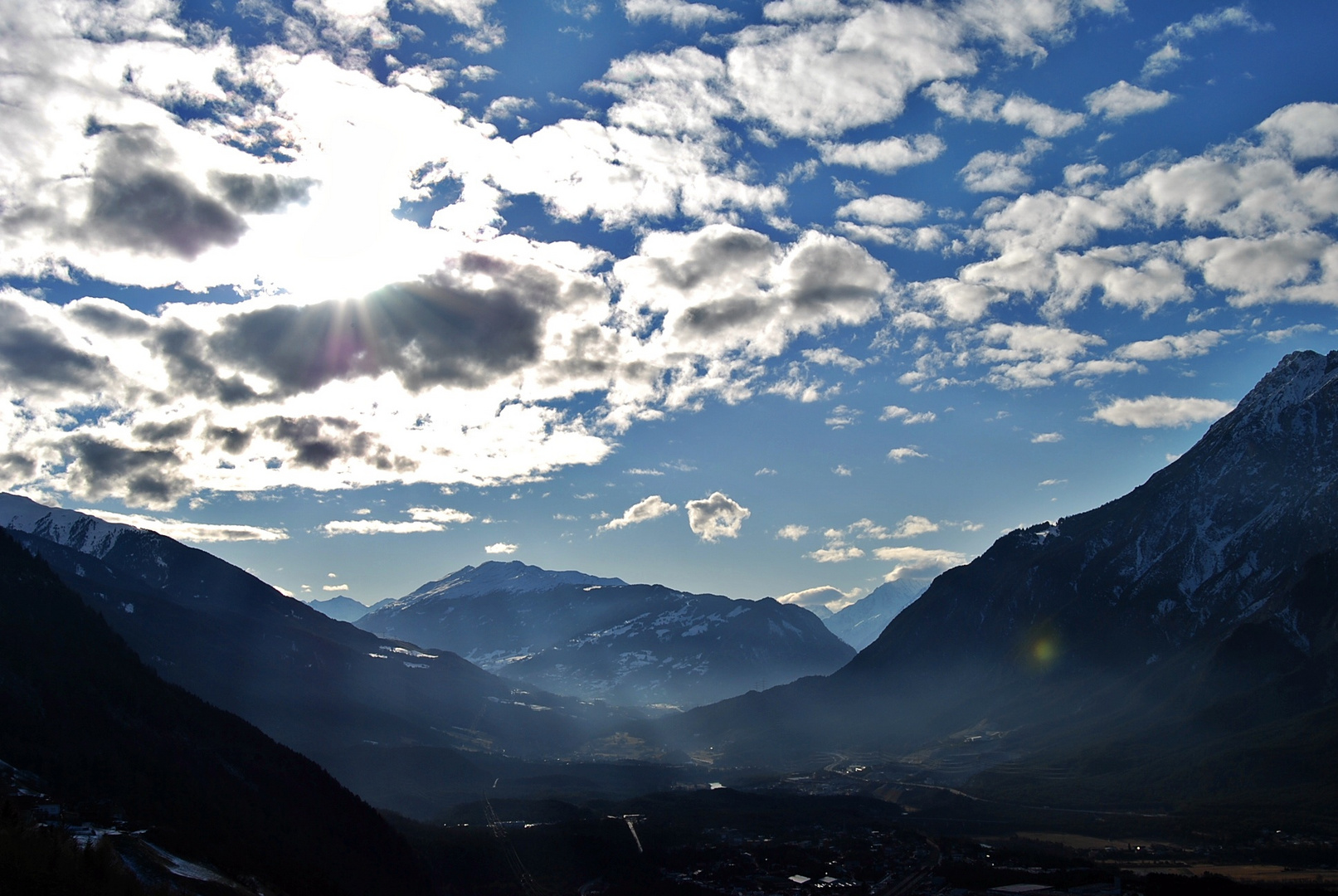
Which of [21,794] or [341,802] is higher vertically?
[21,794]

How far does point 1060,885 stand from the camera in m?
166

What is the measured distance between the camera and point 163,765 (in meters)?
159

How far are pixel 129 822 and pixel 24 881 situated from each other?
5988 centimetres

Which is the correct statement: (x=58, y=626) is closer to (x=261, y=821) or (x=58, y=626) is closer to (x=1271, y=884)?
(x=261, y=821)

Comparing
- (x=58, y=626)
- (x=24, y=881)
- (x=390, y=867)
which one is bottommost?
(x=390, y=867)

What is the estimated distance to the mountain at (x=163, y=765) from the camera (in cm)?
13838

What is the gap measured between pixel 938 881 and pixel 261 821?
132 m

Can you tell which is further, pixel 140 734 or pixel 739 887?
pixel 739 887

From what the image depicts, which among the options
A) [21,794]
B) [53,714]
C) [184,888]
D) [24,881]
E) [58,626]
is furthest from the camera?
[58,626]

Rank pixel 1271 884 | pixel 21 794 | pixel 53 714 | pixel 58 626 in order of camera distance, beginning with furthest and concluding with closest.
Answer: pixel 58 626 < pixel 1271 884 < pixel 53 714 < pixel 21 794

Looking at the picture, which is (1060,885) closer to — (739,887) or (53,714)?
(739,887)

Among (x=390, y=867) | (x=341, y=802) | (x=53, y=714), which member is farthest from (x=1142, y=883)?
(x=53, y=714)

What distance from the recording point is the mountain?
13838cm

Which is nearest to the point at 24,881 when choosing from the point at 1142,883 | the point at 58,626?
the point at 58,626
